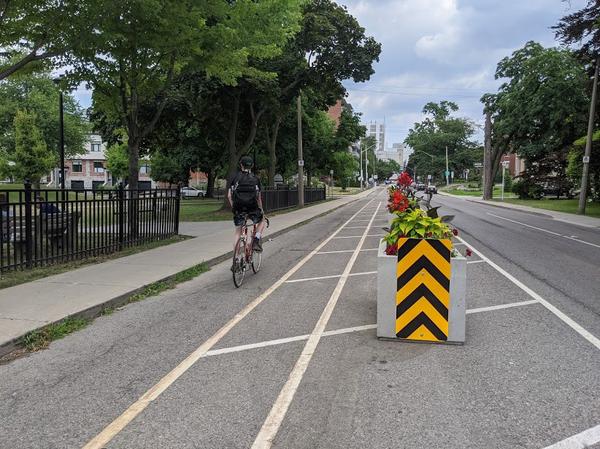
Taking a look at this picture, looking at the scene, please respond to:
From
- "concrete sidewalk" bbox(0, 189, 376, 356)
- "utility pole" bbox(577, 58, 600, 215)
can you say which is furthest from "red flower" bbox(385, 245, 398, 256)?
"utility pole" bbox(577, 58, 600, 215)

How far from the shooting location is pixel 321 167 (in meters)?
47.3

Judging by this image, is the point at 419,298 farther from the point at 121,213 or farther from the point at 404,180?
the point at 121,213

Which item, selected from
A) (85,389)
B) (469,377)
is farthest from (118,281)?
(469,377)

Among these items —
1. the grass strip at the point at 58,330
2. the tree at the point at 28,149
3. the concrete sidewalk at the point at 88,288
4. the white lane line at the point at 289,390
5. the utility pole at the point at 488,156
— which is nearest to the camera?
the white lane line at the point at 289,390

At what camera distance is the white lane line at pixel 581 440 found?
3.30m

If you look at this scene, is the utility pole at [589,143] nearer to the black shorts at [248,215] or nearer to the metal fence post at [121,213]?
the black shorts at [248,215]

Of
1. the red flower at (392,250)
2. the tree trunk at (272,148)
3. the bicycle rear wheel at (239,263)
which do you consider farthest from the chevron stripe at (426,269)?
the tree trunk at (272,148)

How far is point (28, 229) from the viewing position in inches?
348

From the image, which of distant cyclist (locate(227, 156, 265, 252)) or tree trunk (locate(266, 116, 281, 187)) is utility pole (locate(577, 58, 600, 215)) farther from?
distant cyclist (locate(227, 156, 265, 252))

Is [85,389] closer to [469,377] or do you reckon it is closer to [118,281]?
[469,377]

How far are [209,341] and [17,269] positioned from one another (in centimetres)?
521

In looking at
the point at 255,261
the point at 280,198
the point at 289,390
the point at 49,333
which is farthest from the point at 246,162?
the point at 280,198

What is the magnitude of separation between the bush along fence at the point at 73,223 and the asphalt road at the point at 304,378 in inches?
120

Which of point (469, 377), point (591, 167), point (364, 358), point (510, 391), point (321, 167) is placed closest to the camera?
point (510, 391)
